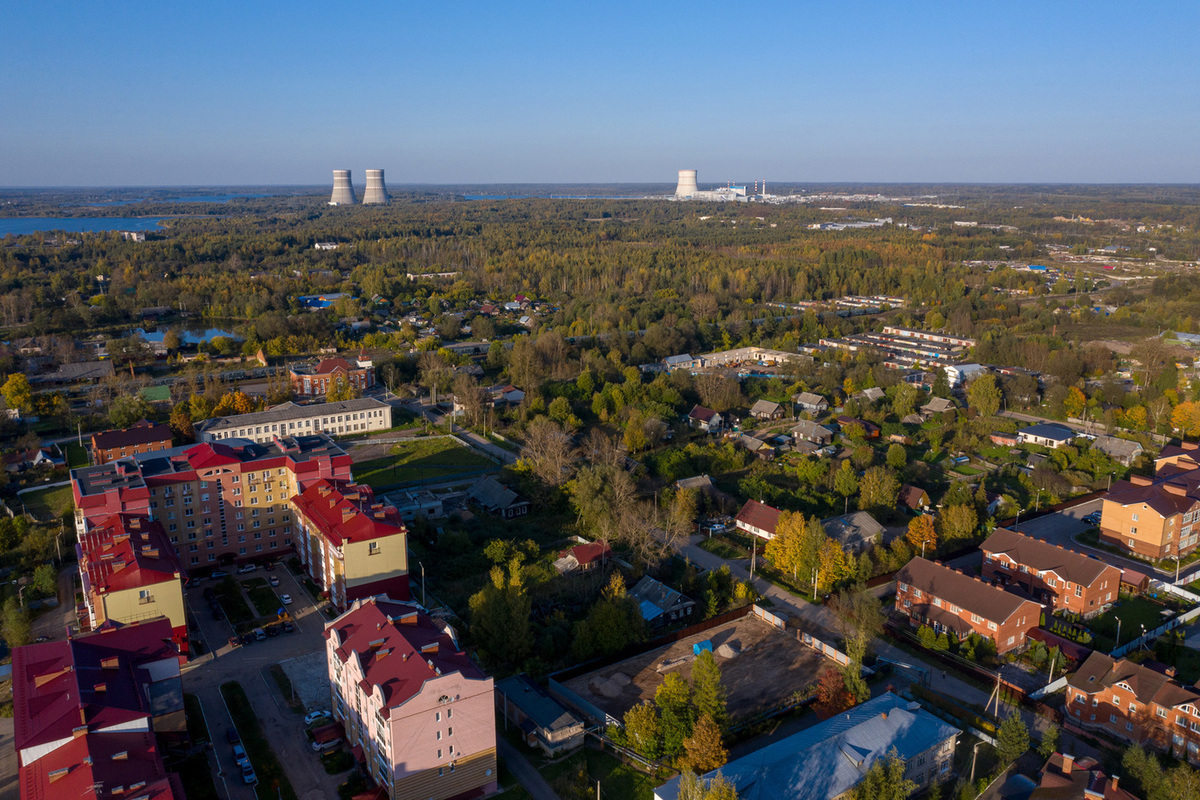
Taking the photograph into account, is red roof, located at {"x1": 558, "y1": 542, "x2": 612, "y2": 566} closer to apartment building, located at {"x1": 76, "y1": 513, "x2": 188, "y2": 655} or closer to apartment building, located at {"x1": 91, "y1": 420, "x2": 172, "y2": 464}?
apartment building, located at {"x1": 76, "y1": 513, "x2": 188, "y2": 655}

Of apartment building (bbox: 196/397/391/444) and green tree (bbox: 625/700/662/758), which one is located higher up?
apartment building (bbox: 196/397/391/444)

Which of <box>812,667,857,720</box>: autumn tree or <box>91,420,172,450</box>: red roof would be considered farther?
<box>91,420,172,450</box>: red roof

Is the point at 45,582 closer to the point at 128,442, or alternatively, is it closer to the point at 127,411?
the point at 128,442

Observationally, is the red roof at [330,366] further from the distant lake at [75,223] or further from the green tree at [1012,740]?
the distant lake at [75,223]

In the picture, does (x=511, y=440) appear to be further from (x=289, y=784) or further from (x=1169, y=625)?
(x=1169, y=625)

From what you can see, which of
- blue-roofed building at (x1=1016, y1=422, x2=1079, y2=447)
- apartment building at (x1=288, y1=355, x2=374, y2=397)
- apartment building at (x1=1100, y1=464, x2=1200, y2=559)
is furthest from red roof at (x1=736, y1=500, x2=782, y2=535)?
apartment building at (x1=288, y1=355, x2=374, y2=397)
